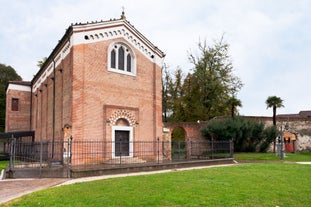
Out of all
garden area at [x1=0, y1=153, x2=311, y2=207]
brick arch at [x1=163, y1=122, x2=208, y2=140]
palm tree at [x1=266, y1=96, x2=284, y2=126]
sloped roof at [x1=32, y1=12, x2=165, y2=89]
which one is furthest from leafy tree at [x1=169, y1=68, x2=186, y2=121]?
garden area at [x1=0, y1=153, x2=311, y2=207]

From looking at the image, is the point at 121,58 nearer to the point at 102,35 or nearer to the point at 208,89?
the point at 102,35

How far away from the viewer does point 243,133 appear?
24.0 metres

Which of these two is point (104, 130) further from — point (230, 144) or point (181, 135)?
point (181, 135)

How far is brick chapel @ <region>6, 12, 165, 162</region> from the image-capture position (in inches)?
641

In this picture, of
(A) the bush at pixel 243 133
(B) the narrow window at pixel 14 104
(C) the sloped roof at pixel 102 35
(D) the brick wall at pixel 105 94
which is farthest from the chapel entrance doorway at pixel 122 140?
(B) the narrow window at pixel 14 104

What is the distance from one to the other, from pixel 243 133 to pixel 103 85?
12.9 metres

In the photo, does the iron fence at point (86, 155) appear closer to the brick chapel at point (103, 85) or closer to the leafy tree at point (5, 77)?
the brick chapel at point (103, 85)

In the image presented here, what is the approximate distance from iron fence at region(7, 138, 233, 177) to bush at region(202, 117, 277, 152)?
4.03 meters

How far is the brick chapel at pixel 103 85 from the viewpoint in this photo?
53.4 ft

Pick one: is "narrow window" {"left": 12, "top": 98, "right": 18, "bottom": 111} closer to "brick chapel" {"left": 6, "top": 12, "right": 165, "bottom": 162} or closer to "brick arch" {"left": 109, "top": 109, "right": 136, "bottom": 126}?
"brick chapel" {"left": 6, "top": 12, "right": 165, "bottom": 162}

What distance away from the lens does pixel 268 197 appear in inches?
279

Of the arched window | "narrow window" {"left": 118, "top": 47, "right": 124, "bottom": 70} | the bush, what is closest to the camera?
the arched window

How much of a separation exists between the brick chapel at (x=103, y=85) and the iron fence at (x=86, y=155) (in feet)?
2.01

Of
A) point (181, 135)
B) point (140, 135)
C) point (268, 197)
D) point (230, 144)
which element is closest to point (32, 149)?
point (140, 135)
